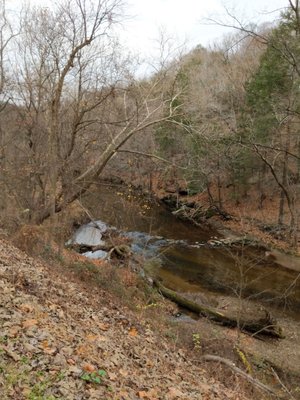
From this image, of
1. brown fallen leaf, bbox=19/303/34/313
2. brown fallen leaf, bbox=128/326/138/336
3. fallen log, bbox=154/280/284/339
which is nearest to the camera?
brown fallen leaf, bbox=19/303/34/313

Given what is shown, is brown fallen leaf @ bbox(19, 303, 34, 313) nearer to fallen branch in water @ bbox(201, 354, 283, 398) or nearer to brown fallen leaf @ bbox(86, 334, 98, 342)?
brown fallen leaf @ bbox(86, 334, 98, 342)

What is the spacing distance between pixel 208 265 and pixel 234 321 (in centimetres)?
611

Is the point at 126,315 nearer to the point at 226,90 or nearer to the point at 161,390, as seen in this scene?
the point at 161,390

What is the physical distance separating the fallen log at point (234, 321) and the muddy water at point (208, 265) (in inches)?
39.5

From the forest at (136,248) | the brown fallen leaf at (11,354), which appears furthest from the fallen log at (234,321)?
the brown fallen leaf at (11,354)

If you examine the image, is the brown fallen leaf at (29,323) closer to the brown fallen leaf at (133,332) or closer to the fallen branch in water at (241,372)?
the brown fallen leaf at (133,332)

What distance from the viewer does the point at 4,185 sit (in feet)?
57.4

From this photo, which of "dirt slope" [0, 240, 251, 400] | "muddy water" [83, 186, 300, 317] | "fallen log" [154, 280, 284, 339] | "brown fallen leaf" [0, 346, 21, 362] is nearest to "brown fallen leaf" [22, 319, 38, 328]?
"dirt slope" [0, 240, 251, 400]

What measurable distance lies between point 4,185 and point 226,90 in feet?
70.6

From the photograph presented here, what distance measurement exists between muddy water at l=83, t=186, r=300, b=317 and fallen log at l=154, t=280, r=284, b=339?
1003 millimetres

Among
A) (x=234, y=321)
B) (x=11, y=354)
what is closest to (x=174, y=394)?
(x=11, y=354)

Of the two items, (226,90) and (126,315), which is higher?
(226,90)

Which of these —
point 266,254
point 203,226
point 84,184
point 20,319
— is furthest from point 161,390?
point 203,226

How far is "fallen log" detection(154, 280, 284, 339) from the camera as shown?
40.6ft
